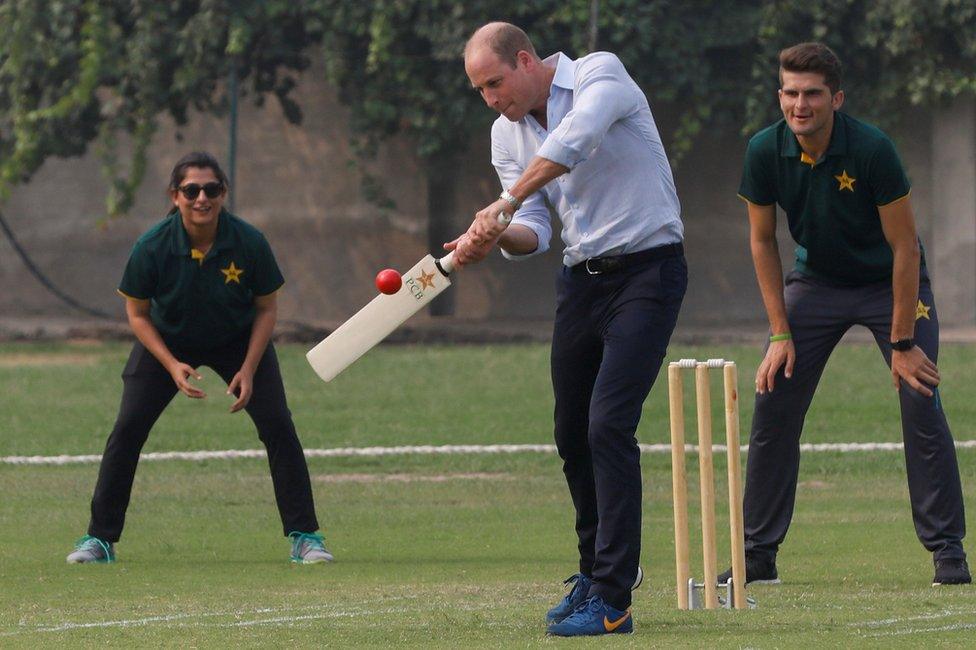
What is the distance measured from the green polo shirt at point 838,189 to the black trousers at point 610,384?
3.01 feet

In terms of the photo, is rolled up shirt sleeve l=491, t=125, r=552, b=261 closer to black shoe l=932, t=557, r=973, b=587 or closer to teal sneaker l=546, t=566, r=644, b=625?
teal sneaker l=546, t=566, r=644, b=625

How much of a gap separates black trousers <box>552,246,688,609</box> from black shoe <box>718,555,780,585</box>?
0.92 metres

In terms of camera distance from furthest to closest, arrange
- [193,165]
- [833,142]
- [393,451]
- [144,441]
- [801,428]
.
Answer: [393,451]
[144,441]
[193,165]
[801,428]
[833,142]

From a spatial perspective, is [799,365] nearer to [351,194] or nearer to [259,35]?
[259,35]

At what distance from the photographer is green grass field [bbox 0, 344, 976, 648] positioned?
19.8ft

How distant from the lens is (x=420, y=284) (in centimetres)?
618

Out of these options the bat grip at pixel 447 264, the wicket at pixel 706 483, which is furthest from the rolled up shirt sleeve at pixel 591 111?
the wicket at pixel 706 483

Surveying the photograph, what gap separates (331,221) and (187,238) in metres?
14.3

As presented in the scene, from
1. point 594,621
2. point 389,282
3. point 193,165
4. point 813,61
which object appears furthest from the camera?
point 193,165

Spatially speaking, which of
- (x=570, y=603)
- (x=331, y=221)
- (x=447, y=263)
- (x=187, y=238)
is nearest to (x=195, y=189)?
(x=187, y=238)

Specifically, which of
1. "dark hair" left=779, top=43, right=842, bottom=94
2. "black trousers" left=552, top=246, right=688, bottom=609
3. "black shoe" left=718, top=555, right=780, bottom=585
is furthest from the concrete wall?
"black trousers" left=552, top=246, right=688, bottom=609

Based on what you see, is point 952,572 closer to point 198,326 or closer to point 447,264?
point 447,264

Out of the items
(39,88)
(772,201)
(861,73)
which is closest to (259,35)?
(39,88)

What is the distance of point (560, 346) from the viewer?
6363mm
